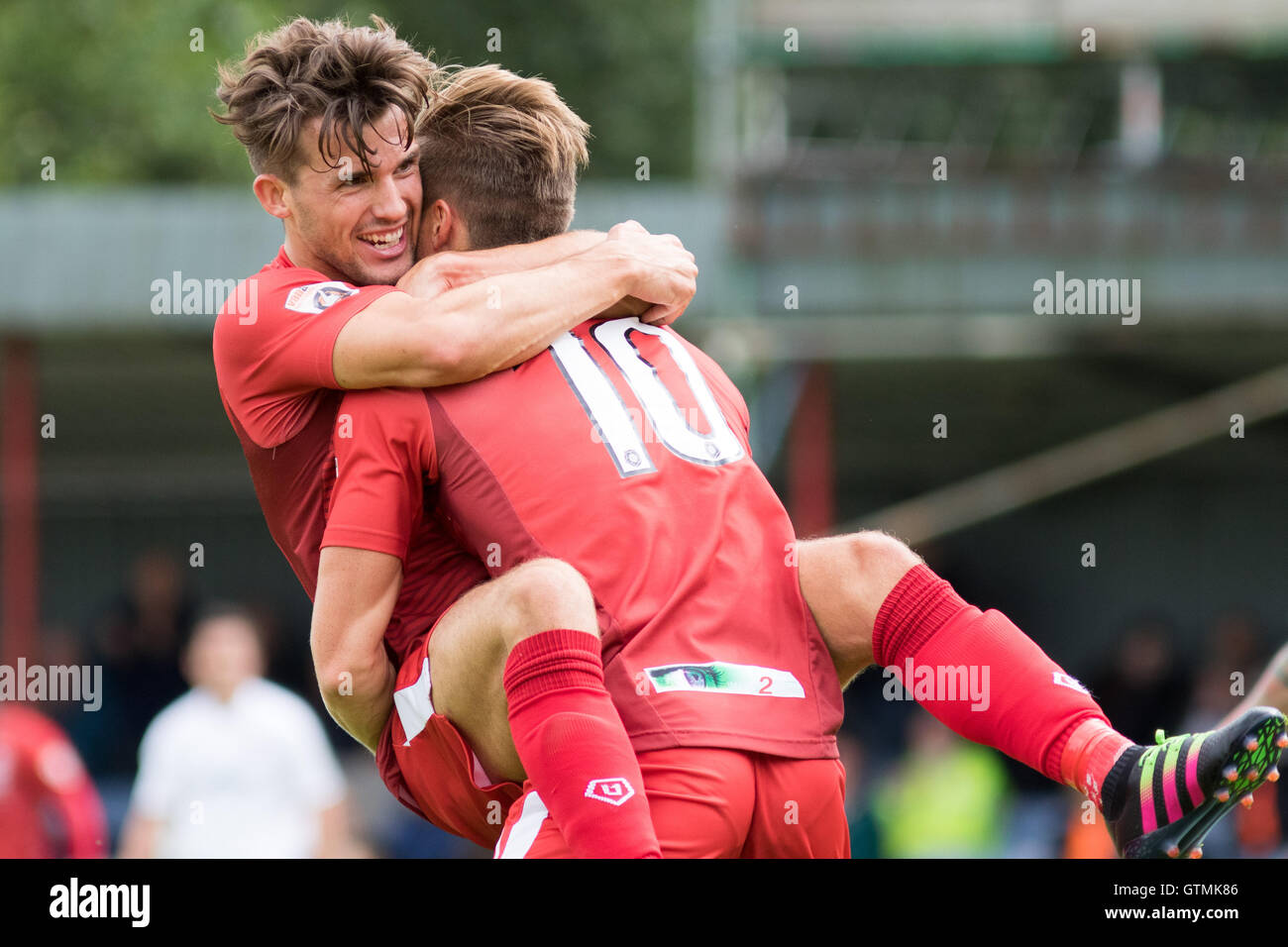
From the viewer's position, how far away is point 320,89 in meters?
3.43

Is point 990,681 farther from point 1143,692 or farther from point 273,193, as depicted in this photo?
point 1143,692

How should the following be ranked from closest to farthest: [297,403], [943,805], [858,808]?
[297,403], [943,805], [858,808]

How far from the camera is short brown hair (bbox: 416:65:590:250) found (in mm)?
3373

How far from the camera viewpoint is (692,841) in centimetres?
287

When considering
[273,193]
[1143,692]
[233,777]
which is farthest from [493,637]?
[1143,692]

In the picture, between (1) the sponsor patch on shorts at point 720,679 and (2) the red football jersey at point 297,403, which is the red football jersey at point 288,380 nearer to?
(2) the red football jersey at point 297,403

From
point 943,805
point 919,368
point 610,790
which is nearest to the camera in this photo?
point 610,790

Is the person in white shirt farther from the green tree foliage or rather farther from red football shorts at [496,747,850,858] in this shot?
the green tree foliage

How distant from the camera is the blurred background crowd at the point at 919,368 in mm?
10500

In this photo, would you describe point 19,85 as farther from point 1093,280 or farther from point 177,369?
point 1093,280

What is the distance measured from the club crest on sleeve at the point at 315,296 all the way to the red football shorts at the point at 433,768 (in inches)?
27.7

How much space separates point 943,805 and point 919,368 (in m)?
4.23

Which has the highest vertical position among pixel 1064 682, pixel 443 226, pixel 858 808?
pixel 443 226
